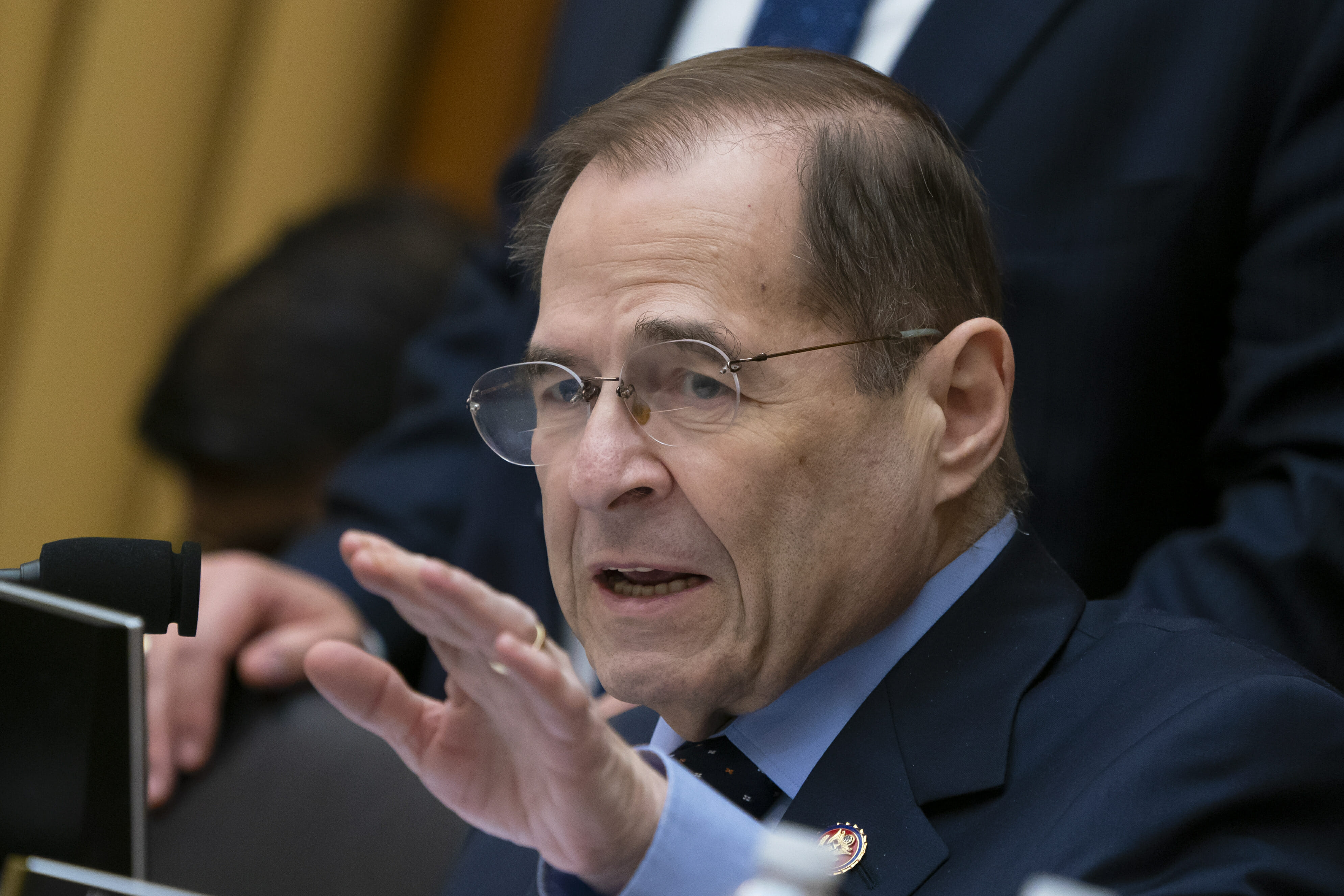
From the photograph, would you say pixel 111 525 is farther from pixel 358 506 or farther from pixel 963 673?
pixel 963 673

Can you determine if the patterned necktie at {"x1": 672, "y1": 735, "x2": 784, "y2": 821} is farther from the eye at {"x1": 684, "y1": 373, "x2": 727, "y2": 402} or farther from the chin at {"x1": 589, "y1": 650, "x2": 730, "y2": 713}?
the eye at {"x1": 684, "y1": 373, "x2": 727, "y2": 402}

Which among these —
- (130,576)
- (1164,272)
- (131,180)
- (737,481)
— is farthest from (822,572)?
(131,180)

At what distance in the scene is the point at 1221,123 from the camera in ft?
5.94

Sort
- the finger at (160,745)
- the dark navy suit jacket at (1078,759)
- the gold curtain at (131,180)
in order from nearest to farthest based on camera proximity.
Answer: the dark navy suit jacket at (1078,759) < the finger at (160,745) < the gold curtain at (131,180)

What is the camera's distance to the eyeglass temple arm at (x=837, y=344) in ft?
4.44

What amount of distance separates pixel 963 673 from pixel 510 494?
3.38 feet

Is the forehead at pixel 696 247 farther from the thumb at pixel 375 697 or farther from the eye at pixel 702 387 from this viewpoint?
the thumb at pixel 375 697

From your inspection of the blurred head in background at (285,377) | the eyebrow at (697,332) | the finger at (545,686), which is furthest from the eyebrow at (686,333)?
the blurred head in background at (285,377)

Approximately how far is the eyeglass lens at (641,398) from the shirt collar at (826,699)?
26 centimetres

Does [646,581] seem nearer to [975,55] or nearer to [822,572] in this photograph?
[822,572]

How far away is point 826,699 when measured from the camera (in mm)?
1399

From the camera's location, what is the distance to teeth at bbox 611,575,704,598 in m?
1.36

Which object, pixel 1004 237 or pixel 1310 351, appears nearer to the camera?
pixel 1310 351

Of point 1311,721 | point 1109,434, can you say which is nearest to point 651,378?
→ point 1311,721
